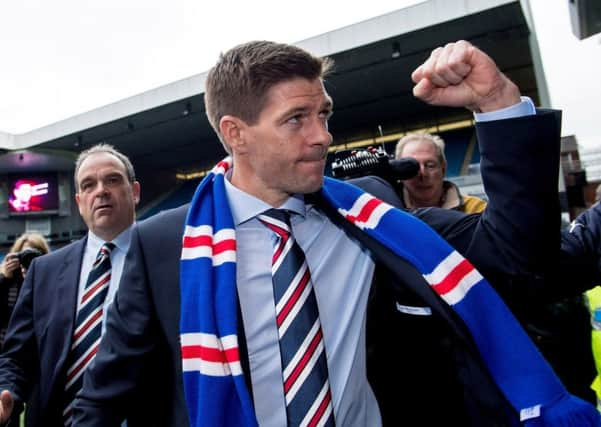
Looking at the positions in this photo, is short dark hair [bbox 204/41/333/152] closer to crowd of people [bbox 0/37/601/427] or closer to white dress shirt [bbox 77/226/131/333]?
crowd of people [bbox 0/37/601/427]

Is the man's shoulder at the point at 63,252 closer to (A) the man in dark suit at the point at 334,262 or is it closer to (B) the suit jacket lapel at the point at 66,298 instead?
(B) the suit jacket lapel at the point at 66,298

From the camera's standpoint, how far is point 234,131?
50.8 inches

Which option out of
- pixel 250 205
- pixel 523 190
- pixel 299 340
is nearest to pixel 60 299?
pixel 250 205

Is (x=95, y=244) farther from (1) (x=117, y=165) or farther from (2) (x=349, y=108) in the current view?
(2) (x=349, y=108)

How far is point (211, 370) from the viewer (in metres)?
1.00

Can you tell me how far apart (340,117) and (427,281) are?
50.7ft

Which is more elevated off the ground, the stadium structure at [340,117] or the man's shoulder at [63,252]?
the stadium structure at [340,117]

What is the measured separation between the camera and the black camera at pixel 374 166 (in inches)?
61.5

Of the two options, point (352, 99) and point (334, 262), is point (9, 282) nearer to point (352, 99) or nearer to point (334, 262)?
point (334, 262)

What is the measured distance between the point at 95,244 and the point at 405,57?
35.5ft

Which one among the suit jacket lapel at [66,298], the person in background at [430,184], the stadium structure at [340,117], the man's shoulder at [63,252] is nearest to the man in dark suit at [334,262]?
the suit jacket lapel at [66,298]

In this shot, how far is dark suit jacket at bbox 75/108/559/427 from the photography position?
882 millimetres

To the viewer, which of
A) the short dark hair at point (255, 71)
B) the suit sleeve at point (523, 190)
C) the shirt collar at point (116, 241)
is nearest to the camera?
the suit sleeve at point (523, 190)

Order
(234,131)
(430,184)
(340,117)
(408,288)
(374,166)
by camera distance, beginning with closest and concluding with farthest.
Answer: (408,288) < (234,131) < (374,166) < (430,184) < (340,117)
